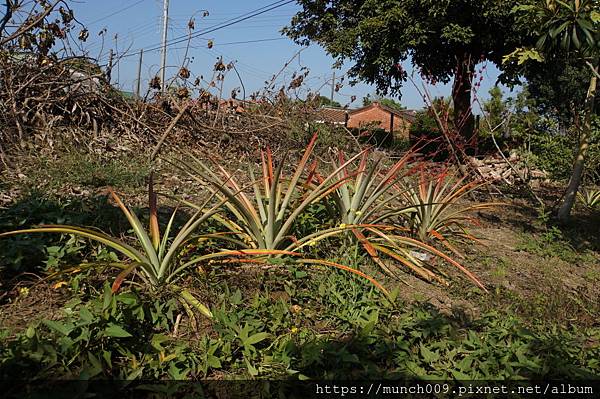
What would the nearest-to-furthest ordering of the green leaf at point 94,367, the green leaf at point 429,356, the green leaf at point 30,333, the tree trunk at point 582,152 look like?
the green leaf at point 94,367, the green leaf at point 30,333, the green leaf at point 429,356, the tree trunk at point 582,152

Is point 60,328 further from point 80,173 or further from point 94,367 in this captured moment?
point 80,173

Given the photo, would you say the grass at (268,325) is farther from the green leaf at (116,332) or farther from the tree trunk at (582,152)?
the tree trunk at (582,152)

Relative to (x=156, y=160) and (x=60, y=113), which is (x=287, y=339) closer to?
(x=156, y=160)

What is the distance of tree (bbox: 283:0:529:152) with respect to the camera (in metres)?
11.2

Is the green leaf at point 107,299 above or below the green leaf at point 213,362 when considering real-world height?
above

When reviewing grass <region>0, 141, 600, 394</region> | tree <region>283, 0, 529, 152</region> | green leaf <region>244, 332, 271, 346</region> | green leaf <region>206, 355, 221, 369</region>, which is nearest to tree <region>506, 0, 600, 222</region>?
grass <region>0, 141, 600, 394</region>

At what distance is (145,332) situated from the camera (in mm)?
1871

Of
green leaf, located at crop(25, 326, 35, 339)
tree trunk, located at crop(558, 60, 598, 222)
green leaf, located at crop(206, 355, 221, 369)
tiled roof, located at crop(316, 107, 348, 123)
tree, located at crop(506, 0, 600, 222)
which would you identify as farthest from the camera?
tiled roof, located at crop(316, 107, 348, 123)

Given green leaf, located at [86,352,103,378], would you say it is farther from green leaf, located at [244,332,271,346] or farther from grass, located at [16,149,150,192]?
grass, located at [16,149,150,192]

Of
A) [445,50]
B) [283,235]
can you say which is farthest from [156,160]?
[445,50]

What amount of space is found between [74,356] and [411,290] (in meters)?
1.81

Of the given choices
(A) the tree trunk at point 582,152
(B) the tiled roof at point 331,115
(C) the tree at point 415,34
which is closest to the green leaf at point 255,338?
(A) the tree trunk at point 582,152

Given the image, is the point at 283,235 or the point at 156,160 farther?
the point at 156,160

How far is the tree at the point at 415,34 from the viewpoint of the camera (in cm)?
1120
